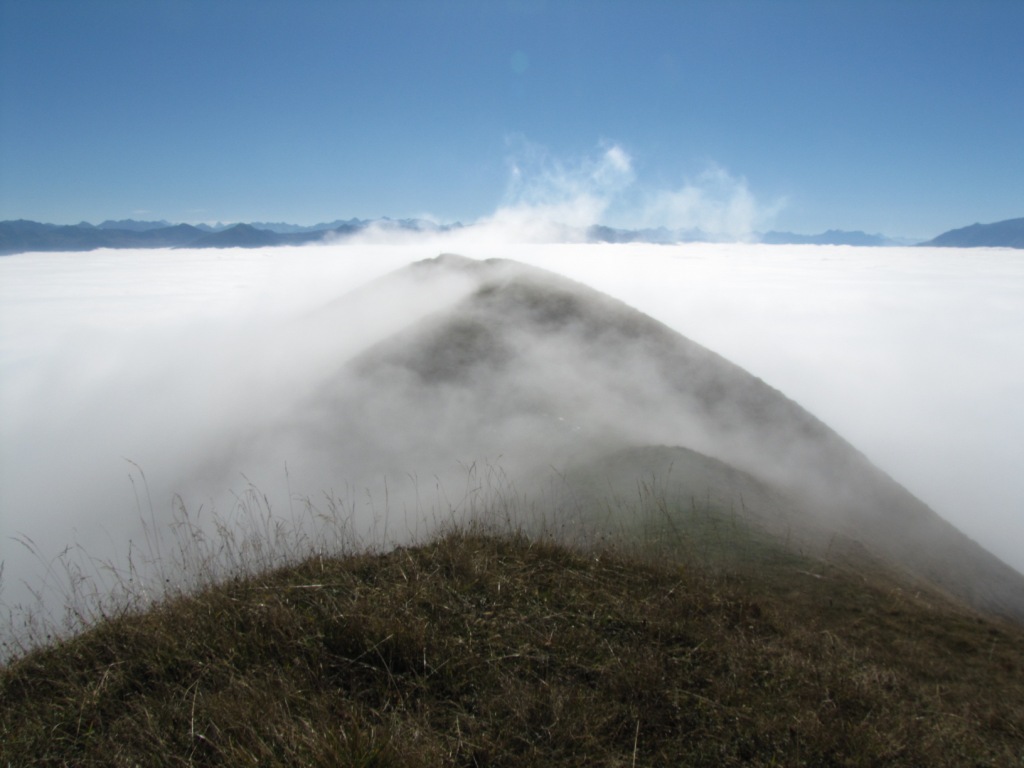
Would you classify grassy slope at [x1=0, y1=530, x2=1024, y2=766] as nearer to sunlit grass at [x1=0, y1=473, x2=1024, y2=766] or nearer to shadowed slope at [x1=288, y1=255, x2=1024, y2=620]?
sunlit grass at [x1=0, y1=473, x2=1024, y2=766]

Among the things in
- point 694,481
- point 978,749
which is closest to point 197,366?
point 694,481

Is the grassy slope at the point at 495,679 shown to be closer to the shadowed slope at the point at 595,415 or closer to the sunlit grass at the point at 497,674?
the sunlit grass at the point at 497,674

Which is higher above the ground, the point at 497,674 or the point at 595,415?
the point at 497,674

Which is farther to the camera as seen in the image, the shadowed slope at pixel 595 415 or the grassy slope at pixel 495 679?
the shadowed slope at pixel 595 415

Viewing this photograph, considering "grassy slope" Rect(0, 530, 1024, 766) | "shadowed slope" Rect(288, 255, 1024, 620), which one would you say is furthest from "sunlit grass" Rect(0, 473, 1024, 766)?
"shadowed slope" Rect(288, 255, 1024, 620)

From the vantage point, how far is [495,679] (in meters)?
4.29

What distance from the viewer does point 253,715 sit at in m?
3.73

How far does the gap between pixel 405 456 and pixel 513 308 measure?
26.3 feet

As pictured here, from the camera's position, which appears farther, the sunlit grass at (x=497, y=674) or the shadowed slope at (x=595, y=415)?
the shadowed slope at (x=595, y=415)

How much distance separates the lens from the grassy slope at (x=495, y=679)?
3674mm

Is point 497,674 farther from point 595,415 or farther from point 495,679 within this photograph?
point 595,415

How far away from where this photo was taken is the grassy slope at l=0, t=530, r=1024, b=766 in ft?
12.1

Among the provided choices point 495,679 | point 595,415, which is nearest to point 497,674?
point 495,679

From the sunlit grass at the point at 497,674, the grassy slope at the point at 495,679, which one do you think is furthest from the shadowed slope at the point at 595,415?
the grassy slope at the point at 495,679
